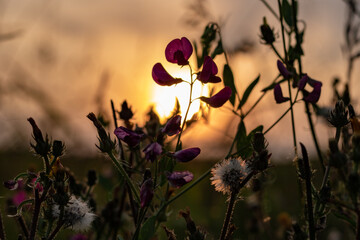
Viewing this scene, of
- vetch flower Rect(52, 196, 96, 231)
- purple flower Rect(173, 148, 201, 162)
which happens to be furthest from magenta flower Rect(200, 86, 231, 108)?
vetch flower Rect(52, 196, 96, 231)

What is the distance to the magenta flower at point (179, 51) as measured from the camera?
1025 millimetres

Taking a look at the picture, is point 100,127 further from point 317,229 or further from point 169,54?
point 317,229

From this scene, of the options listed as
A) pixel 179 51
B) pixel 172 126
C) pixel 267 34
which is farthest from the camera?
pixel 267 34

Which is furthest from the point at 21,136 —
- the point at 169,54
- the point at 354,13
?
the point at 169,54

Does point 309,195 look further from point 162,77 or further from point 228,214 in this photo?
point 162,77

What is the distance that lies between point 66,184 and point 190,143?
1.13 meters

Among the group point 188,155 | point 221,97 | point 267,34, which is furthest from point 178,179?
point 267,34

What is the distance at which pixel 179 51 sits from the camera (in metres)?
1.03

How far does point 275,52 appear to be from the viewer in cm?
129

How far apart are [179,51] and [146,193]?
0.35m

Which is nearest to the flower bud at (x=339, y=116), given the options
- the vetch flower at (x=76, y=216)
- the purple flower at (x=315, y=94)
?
the purple flower at (x=315, y=94)

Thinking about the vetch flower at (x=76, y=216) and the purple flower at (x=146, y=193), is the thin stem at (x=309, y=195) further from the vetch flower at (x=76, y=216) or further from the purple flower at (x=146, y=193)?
the vetch flower at (x=76, y=216)

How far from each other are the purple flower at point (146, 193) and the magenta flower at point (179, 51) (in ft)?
1.06

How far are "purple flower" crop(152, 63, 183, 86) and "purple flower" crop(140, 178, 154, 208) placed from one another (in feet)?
0.96
